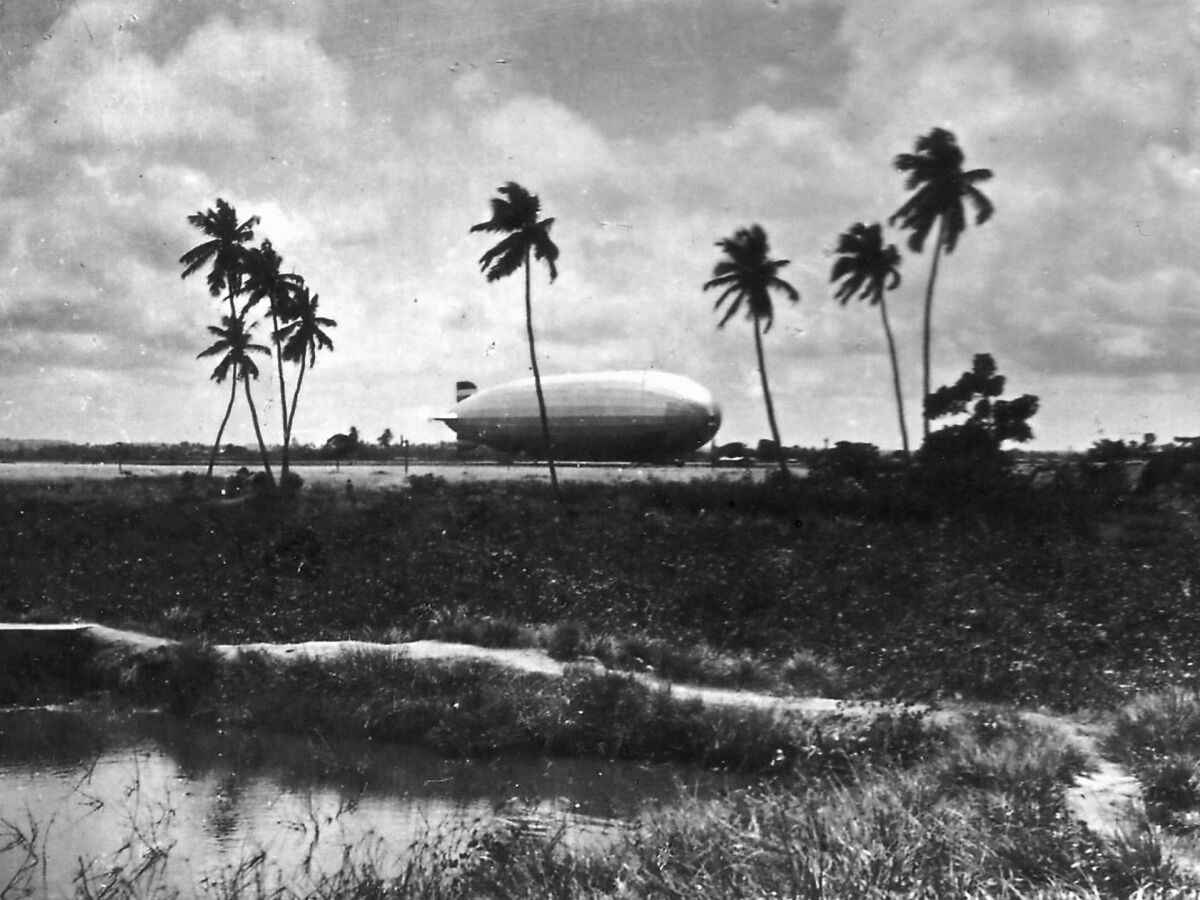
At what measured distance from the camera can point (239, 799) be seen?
32.7ft

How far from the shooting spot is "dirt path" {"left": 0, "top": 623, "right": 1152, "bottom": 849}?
745cm

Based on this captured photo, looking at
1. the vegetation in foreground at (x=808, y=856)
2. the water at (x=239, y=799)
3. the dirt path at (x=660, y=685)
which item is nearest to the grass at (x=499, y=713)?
the dirt path at (x=660, y=685)

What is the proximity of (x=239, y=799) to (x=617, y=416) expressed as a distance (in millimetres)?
31498

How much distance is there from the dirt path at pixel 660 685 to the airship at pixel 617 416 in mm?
24695

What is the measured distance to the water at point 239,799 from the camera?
7.38 m

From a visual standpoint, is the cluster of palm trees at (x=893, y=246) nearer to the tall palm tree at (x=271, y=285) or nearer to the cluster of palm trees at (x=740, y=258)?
the cluster of palm trees at (x=740, y=258)

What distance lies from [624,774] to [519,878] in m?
5.04

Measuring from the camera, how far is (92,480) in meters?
28.8

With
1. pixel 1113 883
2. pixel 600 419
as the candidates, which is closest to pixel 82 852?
pixel 1113 883

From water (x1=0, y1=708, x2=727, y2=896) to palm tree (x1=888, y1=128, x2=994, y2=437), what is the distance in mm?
7946

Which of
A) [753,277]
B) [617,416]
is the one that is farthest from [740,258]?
[617,416]

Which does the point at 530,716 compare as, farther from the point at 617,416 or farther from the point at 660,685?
the point at 617,416

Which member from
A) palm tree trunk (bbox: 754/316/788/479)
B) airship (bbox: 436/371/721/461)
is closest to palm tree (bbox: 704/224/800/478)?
palm tree trunk (bbox: 754/316/788/479)

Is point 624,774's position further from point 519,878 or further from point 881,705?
point 519,878
